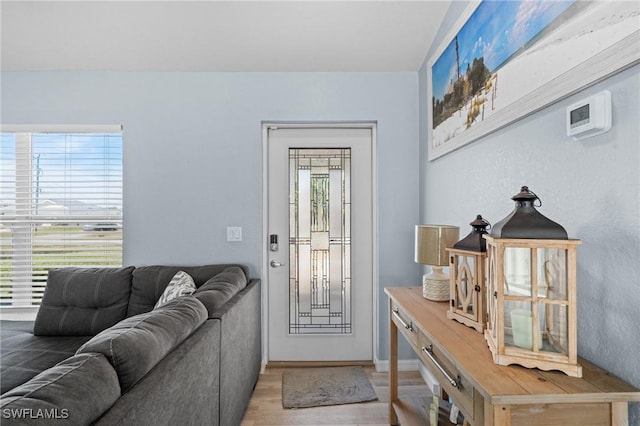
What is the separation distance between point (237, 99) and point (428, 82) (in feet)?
5.01

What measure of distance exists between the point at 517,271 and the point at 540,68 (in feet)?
2.57

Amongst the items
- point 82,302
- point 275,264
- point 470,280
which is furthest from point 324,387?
point 82,302

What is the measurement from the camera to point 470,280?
4.22ft

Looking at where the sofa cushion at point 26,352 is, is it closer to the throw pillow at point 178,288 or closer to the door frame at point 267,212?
the throw pillow at point 178,288

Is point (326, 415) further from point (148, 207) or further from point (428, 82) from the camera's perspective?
point (428, 82)

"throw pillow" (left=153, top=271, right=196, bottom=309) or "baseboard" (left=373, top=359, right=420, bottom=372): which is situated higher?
"throw pillow" (left=153, top=271, right=196, bottom=309)

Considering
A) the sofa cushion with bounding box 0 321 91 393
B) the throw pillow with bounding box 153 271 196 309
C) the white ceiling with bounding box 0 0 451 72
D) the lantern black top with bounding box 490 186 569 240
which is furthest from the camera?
the white ceiling with bounding box 0 0 451 72

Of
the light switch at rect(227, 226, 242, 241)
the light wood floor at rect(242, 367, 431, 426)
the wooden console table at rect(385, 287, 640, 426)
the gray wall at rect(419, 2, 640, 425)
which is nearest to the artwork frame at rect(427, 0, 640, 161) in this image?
the gray wall at rect(419, 2, 640, 425)

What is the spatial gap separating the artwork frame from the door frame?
742 millimetres

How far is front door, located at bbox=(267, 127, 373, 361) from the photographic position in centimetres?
284

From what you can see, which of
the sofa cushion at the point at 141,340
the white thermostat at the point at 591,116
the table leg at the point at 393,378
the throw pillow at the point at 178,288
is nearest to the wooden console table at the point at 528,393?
the white thermostat at the point at 591,116

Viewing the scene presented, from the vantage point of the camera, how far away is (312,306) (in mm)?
2854

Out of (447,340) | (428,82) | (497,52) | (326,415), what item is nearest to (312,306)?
(326,415)

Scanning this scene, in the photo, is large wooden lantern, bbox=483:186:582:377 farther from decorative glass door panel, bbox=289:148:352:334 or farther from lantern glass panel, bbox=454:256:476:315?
decorative glass door panel, bbox=289:148:352:334
